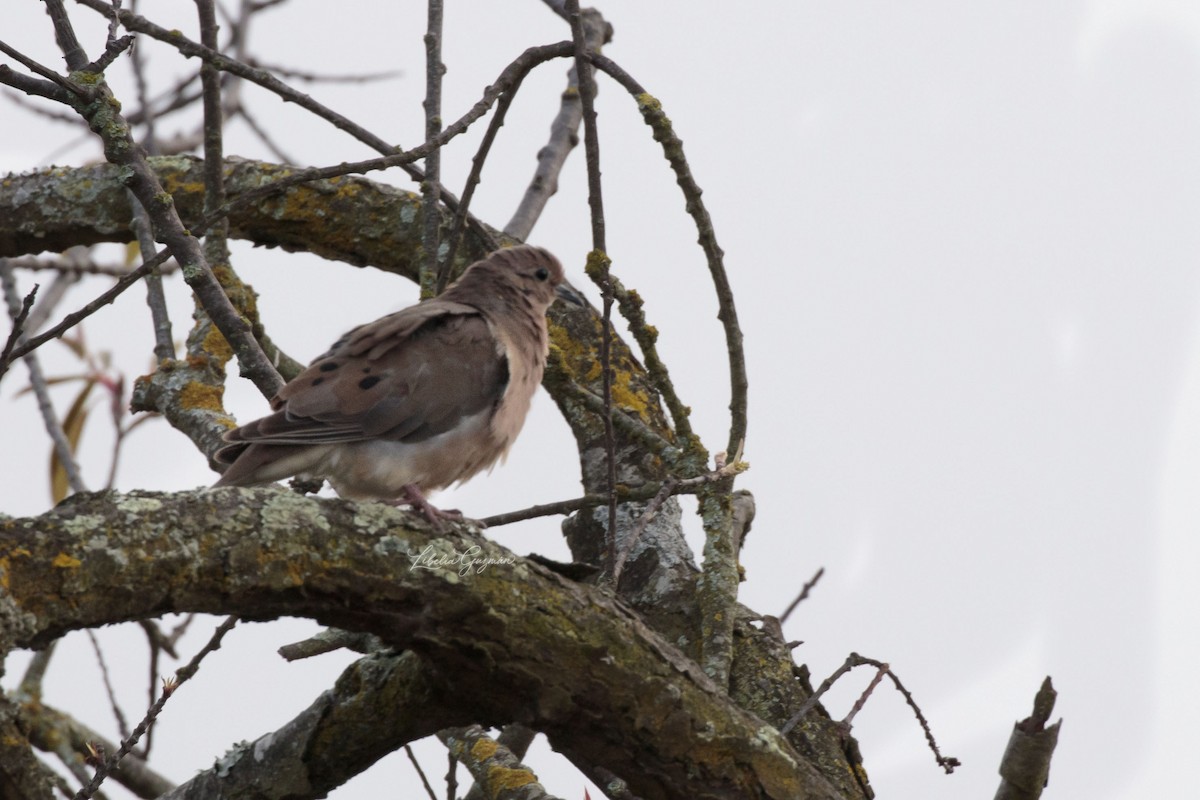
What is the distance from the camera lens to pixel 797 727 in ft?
11.4

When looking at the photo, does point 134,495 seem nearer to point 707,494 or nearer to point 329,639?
point 329,639

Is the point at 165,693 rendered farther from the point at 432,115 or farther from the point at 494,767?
the point at 432,115

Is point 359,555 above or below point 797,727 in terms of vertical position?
below

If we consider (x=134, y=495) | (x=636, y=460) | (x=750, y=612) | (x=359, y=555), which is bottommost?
(x=134, y=495)

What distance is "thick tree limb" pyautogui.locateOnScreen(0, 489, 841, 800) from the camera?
2.12 m

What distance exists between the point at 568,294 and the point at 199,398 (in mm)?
1295

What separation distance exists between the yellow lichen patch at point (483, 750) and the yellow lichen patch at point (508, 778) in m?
0.07

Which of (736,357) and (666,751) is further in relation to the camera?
(736,357)

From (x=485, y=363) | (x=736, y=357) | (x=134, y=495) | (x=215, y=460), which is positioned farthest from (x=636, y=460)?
(x=134, y=495)

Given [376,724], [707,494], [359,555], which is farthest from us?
[707,494]

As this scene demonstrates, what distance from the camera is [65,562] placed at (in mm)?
2084

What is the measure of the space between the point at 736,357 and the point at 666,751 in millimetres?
1098

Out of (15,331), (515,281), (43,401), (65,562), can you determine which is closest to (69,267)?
(43,401)

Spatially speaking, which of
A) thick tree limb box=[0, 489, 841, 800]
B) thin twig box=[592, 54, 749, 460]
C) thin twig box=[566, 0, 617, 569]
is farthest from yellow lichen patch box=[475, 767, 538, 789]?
thin twig box=[592, 54, 749, 460]
